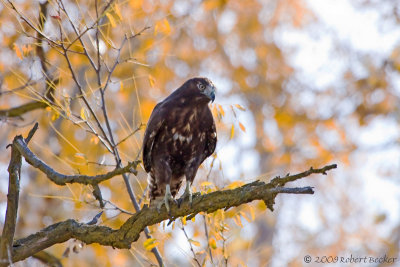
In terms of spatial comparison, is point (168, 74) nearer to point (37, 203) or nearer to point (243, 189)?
point (37, 203)

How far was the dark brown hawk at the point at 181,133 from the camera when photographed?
17.9 ft

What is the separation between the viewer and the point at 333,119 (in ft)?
34.5

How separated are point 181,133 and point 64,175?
6.79ft

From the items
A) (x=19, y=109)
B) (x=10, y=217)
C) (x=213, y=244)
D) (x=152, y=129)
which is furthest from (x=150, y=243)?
(x=19, y=109)

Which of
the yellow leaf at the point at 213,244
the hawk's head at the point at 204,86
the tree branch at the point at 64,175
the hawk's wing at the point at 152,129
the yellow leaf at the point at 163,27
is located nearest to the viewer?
the tree branch at the point at 64,175

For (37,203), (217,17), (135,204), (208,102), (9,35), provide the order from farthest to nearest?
1. (217,17)
2. (37,203)
3. (9,35)
4. (208,102)
5. (135,204)

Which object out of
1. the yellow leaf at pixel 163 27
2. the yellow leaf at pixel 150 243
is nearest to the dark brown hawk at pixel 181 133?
the yellow leaf at pixel 163 27

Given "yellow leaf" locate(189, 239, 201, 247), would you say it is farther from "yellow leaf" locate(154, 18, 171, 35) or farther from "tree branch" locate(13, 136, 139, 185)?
"yellow leaf" locate(154, 18, 171, 35)

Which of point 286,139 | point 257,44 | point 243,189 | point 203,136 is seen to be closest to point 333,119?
point 286,139

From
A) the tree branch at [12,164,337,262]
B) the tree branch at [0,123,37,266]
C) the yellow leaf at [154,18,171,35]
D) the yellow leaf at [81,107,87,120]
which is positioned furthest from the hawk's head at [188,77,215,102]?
the tree branch at [0,123,37,266]

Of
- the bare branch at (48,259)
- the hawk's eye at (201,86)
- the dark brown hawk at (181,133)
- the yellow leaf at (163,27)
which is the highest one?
the hawk's eye at (201,86)

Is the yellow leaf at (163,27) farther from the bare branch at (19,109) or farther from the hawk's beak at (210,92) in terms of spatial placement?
the bare branch at (19,109)

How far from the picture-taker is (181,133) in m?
5.45

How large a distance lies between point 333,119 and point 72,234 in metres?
7.55
